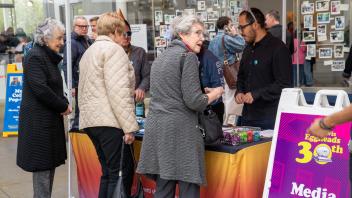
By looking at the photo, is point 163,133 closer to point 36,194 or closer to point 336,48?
point 36,194

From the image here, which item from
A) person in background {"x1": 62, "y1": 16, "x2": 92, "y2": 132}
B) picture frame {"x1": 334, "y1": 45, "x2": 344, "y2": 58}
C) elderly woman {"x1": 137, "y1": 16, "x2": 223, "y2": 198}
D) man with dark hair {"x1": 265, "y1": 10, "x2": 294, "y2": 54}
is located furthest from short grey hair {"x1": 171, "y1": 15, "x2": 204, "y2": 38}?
picture frame {"x1": 334, "y1": 45, "x2": 344, "y2": 58}

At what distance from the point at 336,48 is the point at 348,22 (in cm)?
49

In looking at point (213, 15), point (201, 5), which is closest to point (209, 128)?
point (213, 15)

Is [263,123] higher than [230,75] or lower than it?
lower

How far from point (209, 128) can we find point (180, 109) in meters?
0.26

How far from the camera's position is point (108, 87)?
368 cm

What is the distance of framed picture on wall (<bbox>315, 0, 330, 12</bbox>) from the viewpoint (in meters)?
8.58

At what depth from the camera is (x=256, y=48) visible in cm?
428

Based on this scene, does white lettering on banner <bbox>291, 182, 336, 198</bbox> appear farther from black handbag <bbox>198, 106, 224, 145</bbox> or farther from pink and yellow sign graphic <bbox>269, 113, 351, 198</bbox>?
black handbag <bbox>198, 106, 224, 145</bbox>

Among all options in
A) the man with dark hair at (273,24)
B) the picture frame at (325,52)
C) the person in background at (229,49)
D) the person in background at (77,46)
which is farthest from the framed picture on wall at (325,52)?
the person in background at (77,46)

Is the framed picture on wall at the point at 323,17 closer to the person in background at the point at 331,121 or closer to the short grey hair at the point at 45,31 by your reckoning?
the short grey hair at the point at 45,31

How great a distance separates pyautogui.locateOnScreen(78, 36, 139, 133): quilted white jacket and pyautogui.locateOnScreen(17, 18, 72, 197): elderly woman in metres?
0.38

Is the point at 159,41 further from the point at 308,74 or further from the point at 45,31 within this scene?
the point at 45,31

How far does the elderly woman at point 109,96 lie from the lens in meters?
3.68
